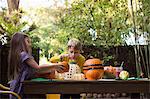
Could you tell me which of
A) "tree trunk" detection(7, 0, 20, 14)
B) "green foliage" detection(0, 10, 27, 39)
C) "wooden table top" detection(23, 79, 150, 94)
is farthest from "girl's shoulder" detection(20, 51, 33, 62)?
"tree trunk" detection(7, 0, 20, 14)

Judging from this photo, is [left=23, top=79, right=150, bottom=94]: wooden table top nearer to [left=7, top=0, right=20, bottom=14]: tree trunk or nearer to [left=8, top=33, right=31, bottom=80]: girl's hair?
[left=8, top=33, right=31, bottom=80]: girl's hair

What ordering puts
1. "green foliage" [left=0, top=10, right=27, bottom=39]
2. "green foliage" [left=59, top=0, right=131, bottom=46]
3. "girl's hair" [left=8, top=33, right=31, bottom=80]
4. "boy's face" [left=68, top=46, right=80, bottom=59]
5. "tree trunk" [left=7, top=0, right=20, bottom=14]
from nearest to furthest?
"girl's hair" [left=8, top=33, right=31, bottom=80], "boy's face" [left=68, top=46, right=80, bottom=59], "green foliage" [left=0, top=10, right=27, bottom=39], "green foliage" [left=59, top=0, right=131, bottom=46], "tree trunk" [left=7, top=0, right=20, bottom=14]

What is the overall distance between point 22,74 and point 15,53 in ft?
0.52

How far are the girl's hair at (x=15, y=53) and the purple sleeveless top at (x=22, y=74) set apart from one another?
0.09 ft

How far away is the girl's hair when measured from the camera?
5.71 ft

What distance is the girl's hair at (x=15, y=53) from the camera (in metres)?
1.74

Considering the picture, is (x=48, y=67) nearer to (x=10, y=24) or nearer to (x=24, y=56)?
(x=24, y=56)

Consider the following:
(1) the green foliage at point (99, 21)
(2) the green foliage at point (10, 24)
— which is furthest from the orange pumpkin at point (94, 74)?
(1) the green foliage at point (99, 21)

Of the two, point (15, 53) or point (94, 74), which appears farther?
point (15, 53)

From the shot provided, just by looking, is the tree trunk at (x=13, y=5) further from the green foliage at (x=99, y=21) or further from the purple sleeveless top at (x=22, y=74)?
the purple sleeveless top at (x=22, y=74)

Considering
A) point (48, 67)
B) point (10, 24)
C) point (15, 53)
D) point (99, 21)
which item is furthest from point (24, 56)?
point (99, 21)

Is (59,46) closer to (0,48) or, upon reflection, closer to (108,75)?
(0,48)

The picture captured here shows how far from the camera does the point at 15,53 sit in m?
1.78

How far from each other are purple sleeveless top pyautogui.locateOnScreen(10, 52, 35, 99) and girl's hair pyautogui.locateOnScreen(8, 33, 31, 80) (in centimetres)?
3
